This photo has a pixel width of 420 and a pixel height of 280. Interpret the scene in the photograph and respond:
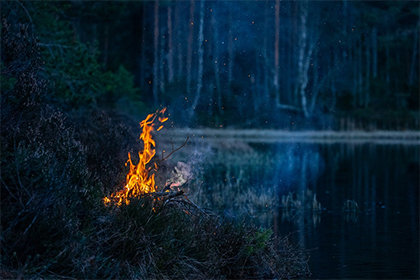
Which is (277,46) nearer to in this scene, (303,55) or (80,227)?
(303,55)

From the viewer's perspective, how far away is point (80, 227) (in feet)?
34.0

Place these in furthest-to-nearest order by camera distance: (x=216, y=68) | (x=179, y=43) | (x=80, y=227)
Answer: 1. (x=179, y=43)
2. (x=216, y=68)
3. (x=80, y=227)

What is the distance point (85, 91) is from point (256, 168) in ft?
26.1

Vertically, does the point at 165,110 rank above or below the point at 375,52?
below

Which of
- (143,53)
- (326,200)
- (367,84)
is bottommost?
(326,200)

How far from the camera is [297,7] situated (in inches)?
2393

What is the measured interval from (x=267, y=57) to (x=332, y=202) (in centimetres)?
4060

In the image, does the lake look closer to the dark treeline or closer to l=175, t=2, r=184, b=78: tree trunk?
the dark treeline

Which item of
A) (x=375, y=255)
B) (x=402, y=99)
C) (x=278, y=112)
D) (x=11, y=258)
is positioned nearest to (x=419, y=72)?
(x=402, y=99)

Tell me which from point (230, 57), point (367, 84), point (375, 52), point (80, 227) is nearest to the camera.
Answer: point (80, 227)

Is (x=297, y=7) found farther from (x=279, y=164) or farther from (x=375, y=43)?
(x=279, y=164)

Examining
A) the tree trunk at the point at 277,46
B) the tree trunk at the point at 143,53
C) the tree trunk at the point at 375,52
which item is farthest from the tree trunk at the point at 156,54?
the tree trunk at the point at 375,52

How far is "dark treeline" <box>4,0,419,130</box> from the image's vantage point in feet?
184

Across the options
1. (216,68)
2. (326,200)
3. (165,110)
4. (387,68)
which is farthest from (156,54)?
(165,110)
